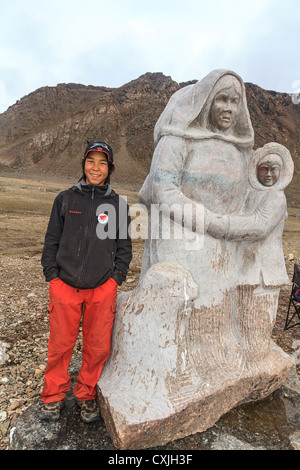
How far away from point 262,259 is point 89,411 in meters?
1.83

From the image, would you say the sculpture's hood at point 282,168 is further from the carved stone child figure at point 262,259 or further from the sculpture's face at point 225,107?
the sculpture's face at point 225,107

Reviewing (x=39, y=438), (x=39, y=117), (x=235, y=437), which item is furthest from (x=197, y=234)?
(x=39, y=117)

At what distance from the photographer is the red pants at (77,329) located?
2.33 metres

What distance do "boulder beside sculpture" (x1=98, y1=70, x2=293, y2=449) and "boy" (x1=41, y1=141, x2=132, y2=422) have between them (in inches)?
7.1

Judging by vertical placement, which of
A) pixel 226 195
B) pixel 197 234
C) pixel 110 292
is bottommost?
pixel 110 292

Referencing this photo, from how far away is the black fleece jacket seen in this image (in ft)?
7.61

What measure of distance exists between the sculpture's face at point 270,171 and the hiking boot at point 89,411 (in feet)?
7.31

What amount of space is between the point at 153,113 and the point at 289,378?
62.7 m

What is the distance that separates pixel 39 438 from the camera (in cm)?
232

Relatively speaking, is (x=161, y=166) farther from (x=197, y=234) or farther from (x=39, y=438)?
(x=39, y=438)
